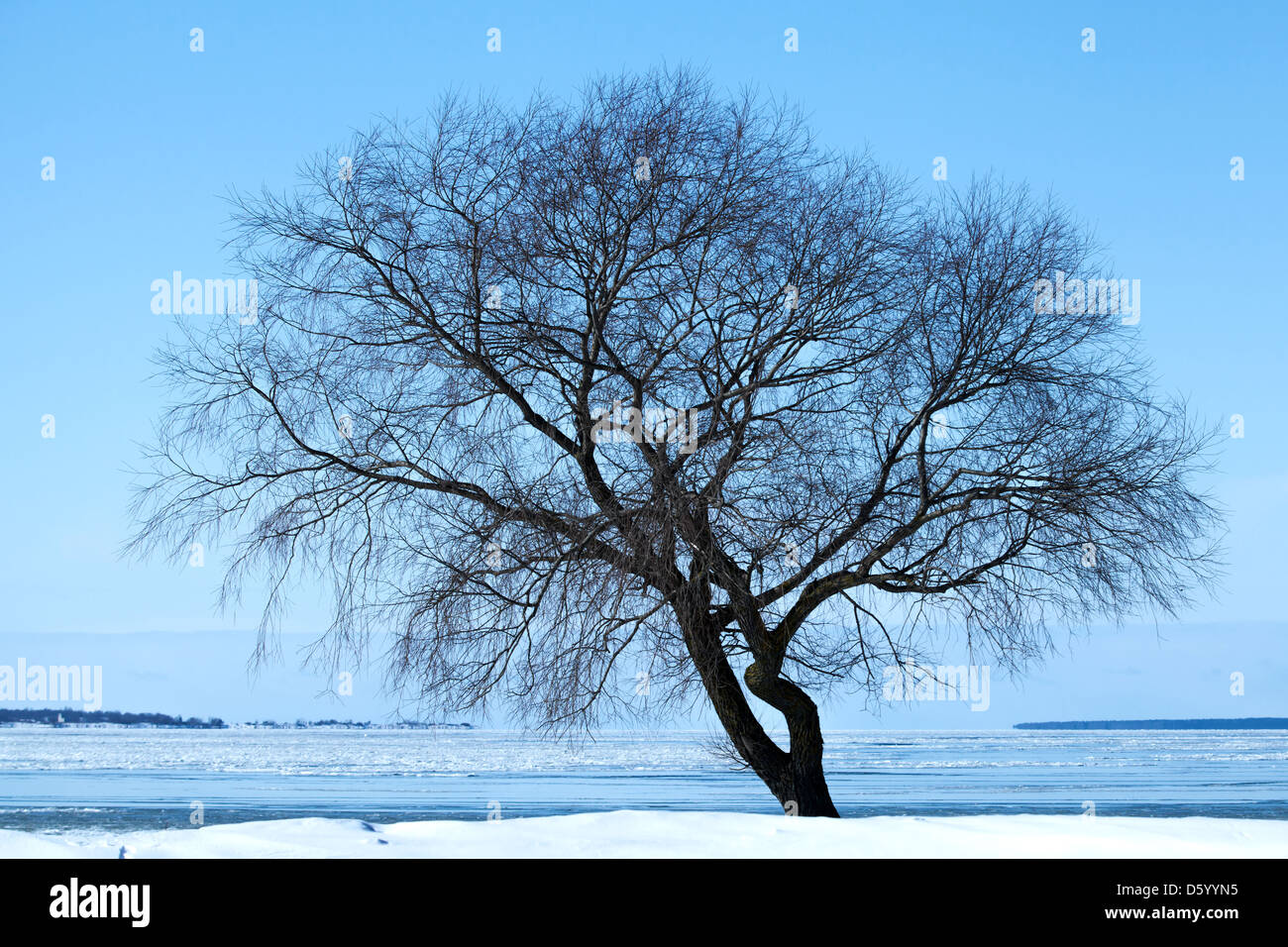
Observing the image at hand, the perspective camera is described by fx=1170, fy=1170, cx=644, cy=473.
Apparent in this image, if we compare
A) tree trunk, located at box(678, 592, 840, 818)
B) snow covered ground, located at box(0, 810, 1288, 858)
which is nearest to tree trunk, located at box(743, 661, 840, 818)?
tree trunk, located at box(678, 592, 840, 818)

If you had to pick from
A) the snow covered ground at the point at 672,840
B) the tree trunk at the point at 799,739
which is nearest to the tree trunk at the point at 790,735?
the tree trunk at the point at 799,739

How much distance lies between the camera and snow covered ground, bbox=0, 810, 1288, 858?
6215 millimetres

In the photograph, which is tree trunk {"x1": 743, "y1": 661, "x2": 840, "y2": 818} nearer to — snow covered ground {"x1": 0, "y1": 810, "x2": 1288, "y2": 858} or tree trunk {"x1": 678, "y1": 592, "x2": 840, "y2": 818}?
tree trunk {"x1": 678, "y1": 592, "x2": 840, "y2": 818}

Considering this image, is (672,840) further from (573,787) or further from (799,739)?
(573,787)

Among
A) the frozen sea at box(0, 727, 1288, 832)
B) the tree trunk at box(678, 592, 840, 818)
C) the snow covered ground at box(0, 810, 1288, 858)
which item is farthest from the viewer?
the frozen sea at box(0, 727, 1288, 832)

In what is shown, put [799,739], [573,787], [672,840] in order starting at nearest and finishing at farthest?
[672,840], [799,739], [573,787]

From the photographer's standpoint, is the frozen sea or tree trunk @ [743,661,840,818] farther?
the frozen sea

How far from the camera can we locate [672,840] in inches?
261

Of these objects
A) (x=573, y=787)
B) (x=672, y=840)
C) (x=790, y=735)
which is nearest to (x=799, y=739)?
(x=790, y=735)

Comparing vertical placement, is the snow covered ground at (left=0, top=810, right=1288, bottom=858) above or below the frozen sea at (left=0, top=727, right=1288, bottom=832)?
above

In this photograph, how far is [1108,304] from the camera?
11.3 m

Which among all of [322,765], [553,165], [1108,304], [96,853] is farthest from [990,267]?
[322,765]

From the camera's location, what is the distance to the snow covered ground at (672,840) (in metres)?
6.21
